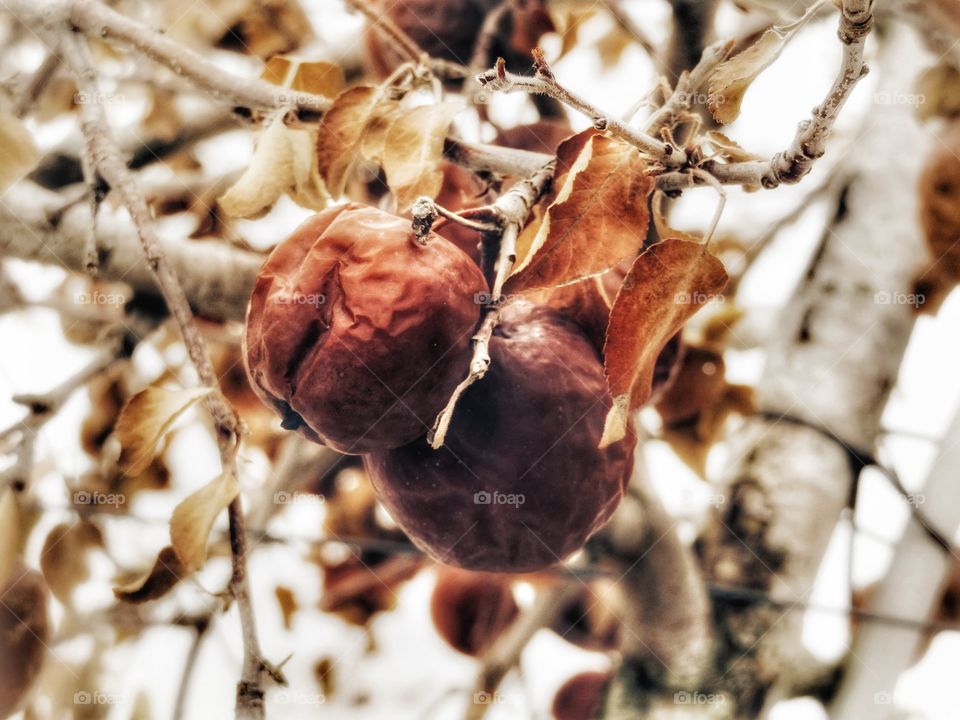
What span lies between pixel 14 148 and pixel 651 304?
0.55 m

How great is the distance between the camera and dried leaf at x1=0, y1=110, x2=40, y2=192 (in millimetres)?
729

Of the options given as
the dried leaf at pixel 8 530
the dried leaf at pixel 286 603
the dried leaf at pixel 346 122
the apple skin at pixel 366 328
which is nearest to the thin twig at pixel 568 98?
the apple skin at pixel 366 328

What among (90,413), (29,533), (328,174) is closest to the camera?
(328,174)

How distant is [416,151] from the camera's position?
0.70 metres

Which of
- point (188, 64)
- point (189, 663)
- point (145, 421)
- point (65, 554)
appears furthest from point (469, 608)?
point (188, 64)

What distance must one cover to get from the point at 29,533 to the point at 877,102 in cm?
157

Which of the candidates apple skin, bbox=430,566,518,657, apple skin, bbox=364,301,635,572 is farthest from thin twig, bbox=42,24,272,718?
apple skin, bbox=430,566,518,657

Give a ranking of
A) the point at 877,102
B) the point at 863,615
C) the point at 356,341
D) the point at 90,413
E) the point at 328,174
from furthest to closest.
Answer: the point at 877,102, the point at 90,413, the point at 863,615, the point at 328,174, the point at 356,341

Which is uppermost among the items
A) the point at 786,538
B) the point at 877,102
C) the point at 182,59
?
the point at 877,102

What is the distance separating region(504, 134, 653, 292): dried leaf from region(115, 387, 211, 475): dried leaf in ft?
1.00

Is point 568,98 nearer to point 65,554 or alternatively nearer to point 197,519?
point 197,519

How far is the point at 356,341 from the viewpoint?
1.90 feet

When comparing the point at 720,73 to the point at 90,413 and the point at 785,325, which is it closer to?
the point at 785,325

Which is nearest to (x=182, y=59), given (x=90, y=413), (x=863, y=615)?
(x=90, y=413)
